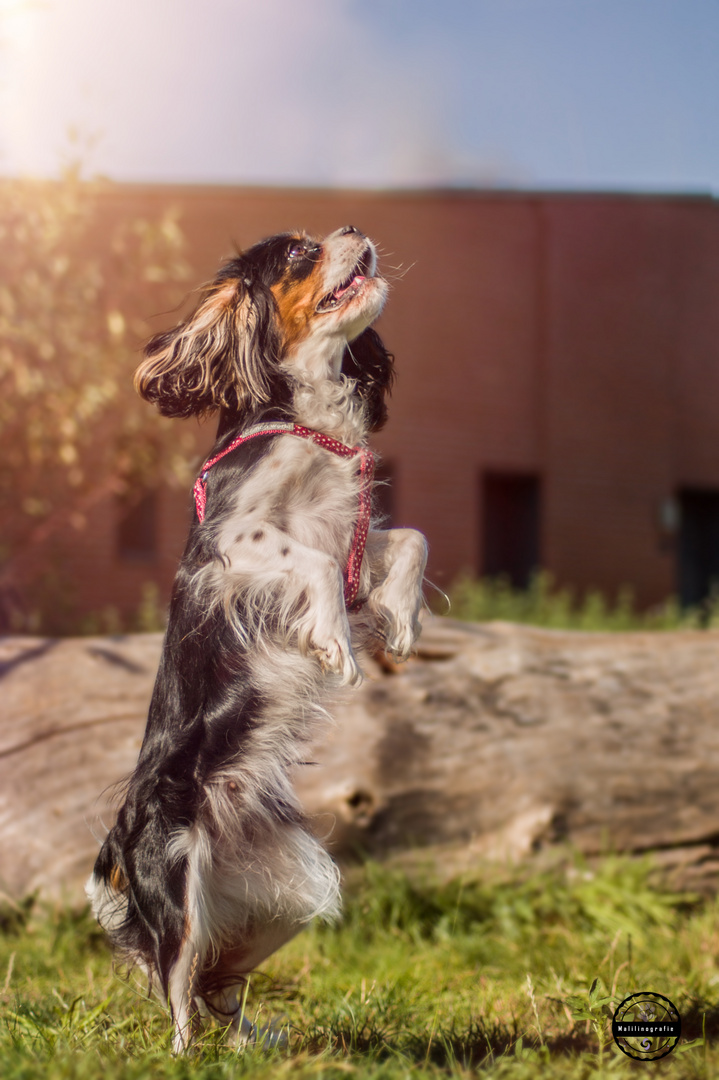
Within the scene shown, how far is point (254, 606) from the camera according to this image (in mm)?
2037

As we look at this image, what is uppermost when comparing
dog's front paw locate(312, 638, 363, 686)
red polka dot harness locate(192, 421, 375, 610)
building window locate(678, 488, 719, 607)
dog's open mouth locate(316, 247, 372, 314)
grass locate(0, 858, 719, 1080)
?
dog's open mouth locate(316, 247, 372, 314)

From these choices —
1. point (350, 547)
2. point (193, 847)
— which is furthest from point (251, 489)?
point (193, 847)

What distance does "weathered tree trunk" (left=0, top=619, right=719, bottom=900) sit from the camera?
13.9 ft

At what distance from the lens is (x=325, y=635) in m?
1.96

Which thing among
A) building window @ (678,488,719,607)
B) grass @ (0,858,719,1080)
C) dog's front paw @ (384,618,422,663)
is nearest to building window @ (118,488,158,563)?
grass @ (0,858,719,1080)

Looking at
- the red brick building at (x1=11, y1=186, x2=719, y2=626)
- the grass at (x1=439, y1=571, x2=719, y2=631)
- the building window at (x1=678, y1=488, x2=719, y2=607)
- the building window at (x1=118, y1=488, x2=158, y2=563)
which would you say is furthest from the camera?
the building window at (x1=678, y1=488, x2=719, y2=607)

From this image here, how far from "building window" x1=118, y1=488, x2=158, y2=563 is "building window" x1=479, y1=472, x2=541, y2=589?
5.55m

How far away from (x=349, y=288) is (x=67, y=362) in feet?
21.1

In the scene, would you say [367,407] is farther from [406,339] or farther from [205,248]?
[406,339]

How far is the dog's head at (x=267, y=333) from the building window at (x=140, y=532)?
430 inches

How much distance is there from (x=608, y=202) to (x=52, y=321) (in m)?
11.3

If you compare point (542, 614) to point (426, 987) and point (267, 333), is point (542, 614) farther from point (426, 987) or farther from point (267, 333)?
point (267, 333)

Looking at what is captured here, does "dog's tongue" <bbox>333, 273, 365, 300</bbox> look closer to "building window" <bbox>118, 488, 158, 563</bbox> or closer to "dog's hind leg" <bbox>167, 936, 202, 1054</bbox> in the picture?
"dog's hind leg" <bbox>167, 936, 202, 1054</bbox>

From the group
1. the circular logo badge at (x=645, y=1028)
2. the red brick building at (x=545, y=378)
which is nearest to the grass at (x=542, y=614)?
the red brick building at (x=545, y=378)
